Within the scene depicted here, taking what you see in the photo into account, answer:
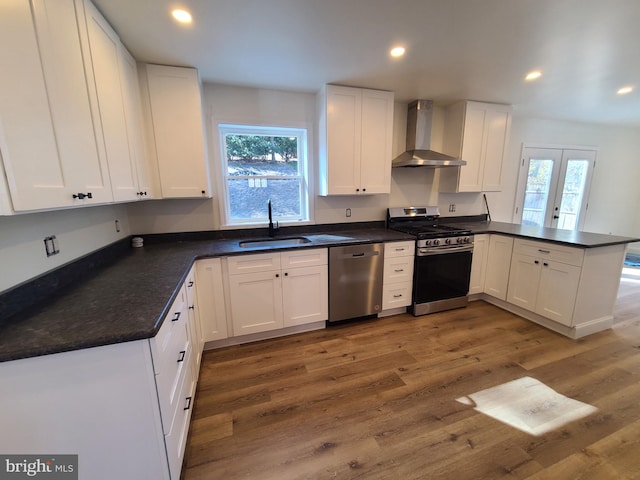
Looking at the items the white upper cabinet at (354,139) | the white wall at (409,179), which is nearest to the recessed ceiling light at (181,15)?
the white wall at (409,179)

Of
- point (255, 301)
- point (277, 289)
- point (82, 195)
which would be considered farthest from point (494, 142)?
point (82, 195)

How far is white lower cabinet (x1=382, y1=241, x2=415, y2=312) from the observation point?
2.74 m

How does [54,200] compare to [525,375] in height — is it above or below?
above

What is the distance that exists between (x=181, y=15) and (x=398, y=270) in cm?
274

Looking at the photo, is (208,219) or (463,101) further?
(463,101)

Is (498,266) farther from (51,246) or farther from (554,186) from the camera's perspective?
(51,246)

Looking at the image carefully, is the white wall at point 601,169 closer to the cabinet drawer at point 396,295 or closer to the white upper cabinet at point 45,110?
the cabinet drawer at point 396,295

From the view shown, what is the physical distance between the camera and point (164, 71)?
2.08 metres

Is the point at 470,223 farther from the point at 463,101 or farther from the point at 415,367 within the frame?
the point at 415,367

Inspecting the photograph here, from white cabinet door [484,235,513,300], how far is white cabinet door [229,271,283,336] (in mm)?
2642

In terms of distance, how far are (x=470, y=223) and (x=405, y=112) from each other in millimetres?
1831

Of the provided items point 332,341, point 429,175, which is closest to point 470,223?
point 429,175

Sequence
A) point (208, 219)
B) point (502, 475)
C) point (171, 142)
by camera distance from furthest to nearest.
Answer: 1. point (208, 219)
2. point (171, 142)
3. point (502, 475)

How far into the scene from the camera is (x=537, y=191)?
13.6ft
